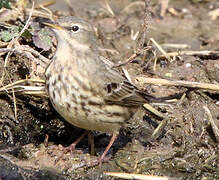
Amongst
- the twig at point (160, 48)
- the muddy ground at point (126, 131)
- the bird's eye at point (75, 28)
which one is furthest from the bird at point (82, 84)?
the twig at point (160, 48)

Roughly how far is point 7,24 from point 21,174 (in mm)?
2101

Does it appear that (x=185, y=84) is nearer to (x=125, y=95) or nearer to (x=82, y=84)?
(x=125, y=95)

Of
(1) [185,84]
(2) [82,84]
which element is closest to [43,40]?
(2) [82,84]

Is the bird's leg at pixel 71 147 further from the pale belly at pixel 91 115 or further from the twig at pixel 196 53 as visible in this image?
the twig at pixel 196 53

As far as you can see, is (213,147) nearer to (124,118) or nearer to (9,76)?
(124,118)

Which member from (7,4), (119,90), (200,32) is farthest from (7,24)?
(200,32)

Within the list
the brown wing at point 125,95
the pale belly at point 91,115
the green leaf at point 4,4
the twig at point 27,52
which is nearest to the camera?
the pale belly at point 91,115

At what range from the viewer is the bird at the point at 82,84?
5121mm

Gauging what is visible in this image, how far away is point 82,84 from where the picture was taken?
5.17 meters

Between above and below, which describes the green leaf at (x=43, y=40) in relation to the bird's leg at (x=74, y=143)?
above

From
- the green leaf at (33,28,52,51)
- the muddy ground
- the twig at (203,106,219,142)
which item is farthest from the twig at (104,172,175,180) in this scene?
the green leaf at (33,28,52,51)

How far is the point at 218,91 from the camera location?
622cm

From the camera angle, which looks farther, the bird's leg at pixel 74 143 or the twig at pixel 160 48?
the twig at pixel 160 48

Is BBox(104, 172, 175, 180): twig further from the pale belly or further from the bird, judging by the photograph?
the pale belly
